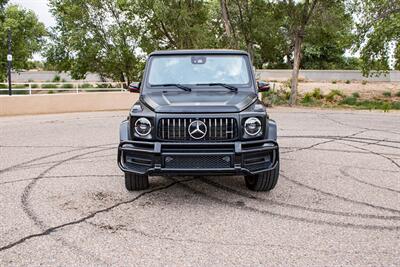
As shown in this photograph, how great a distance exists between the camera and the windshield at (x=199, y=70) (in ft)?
20.6

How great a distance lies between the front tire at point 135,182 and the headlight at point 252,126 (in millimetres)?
1477

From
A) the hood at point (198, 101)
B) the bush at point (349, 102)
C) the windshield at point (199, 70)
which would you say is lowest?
the bush at point (349, 102)

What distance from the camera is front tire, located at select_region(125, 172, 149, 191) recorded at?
5645 mm

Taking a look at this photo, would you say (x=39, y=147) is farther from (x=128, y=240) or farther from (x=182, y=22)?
(x=182, y=22)

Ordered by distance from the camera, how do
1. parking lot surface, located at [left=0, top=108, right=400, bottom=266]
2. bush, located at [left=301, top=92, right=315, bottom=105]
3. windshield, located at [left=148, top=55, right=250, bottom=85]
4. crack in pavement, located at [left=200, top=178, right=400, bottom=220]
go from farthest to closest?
bush, located at [left=301, top=92, right=315, bottom=105], windshield, located at [left=148, top=55, right=250, bottom=85], crack in pavement, located at [left=200, top=178, right=400, bottom=220], parking lot surface, located at [left=0, top=108, right=400, bottom=266]

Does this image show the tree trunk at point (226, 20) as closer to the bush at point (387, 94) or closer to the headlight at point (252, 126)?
the bush at point (387, 94)

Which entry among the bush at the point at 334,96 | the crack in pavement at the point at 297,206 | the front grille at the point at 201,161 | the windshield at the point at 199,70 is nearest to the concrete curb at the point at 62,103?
the windshield at the point at 199,70

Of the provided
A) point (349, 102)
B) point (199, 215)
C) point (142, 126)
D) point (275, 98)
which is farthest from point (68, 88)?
point (199, 215)

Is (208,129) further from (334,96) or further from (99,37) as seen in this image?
(99,37)

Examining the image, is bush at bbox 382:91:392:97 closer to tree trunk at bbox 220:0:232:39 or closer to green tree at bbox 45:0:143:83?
tree trunk at bbox 220:0:232:39

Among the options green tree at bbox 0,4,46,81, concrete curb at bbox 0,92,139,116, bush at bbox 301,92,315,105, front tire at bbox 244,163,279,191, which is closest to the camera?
front tire at bbox 244,163,279,191

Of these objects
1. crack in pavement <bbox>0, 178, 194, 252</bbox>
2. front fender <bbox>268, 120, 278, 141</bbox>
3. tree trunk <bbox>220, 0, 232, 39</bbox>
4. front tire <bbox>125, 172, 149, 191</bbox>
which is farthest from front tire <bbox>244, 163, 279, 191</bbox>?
tree trunk <bbox>220, 0, 232, 39</bbox>

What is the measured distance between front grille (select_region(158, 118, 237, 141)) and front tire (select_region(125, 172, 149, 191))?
30.9 inches

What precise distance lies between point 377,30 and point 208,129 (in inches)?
808
